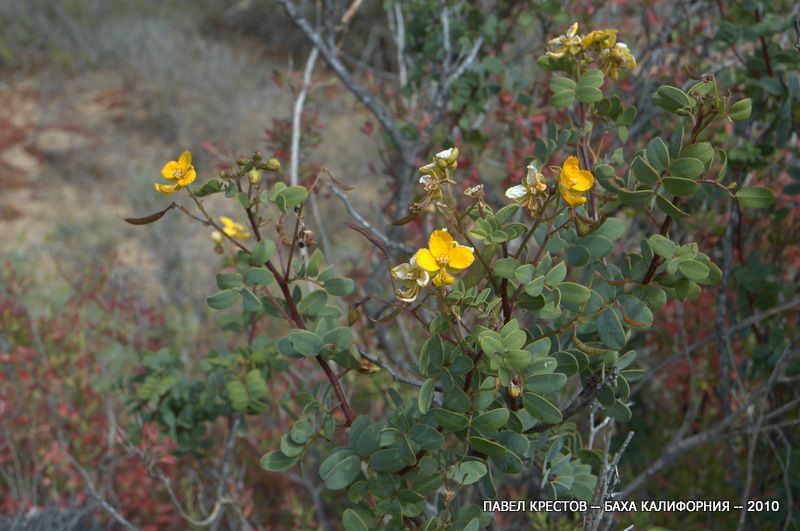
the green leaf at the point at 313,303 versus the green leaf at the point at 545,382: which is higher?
the green leaf at the point at 545,382

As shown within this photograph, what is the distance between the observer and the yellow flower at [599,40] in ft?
3.49

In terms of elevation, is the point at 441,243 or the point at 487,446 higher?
the point at 441,243

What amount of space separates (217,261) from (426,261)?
4155 millimetres

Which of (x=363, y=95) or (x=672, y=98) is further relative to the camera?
(x=363, y=95)

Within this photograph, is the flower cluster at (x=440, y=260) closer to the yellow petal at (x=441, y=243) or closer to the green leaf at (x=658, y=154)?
the yellow petal at (x=441, y=243)

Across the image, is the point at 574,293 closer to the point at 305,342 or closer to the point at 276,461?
the point at 305,342

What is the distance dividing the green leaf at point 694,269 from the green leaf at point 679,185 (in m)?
0.09

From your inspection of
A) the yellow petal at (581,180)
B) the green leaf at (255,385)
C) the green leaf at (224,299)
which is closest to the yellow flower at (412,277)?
the yellow petal at (581,180)

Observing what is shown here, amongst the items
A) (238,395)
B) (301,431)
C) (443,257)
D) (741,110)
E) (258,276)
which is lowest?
(238,395)

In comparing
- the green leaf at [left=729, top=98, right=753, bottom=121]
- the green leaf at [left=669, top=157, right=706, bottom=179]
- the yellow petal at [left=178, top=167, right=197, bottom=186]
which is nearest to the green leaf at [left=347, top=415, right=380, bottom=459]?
the yellow petal at [left=178, top=167, right=197, bottom=186]

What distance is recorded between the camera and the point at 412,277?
0.88 meters

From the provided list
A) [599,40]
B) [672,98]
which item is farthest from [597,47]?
[672,98]

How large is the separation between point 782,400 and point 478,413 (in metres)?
1.20

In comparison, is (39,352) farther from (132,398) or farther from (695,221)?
(695,221)
